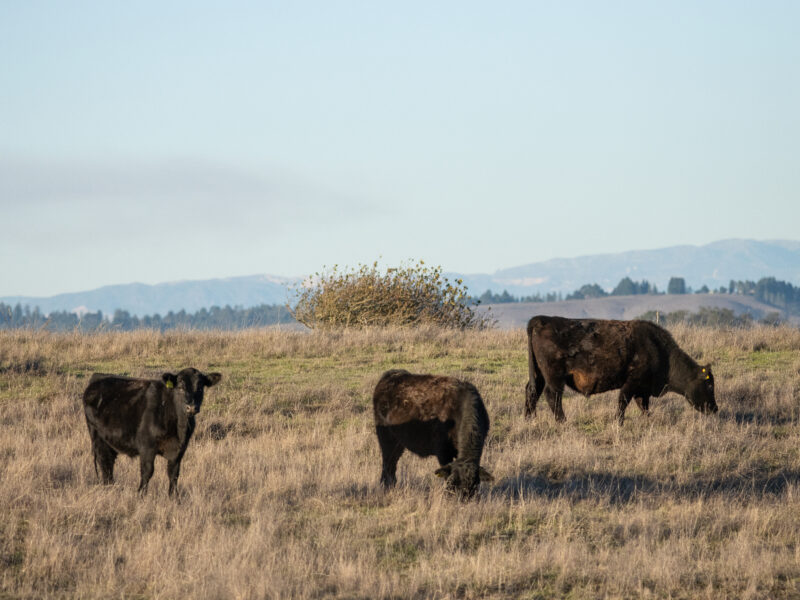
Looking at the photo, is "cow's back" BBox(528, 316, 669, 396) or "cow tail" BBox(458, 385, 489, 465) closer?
"cow tail" BBox(458, 385, 489, 465)

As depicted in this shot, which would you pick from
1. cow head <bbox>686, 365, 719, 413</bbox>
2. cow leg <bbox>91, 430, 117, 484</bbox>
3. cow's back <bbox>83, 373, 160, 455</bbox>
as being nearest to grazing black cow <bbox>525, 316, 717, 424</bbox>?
cow head <bbox>686, 365, 719, 413</bbox>

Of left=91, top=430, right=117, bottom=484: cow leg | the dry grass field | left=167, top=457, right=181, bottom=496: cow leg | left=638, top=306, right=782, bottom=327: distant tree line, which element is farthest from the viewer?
left=638, top=306, right=782, bottom=327: distant tree line

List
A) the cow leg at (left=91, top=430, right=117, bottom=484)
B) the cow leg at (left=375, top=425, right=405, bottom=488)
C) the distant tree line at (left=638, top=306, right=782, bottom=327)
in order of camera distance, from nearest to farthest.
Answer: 1. the cow leg at (left=375, top=425, right=405, bottom=488)
2. the cow leg at (left=91, top=430, right=117, bottom=484)
3. the distant tree line at (left=638, top=306, right=782, bottom=327)

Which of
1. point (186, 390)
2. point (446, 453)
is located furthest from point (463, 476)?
point (186, 390)

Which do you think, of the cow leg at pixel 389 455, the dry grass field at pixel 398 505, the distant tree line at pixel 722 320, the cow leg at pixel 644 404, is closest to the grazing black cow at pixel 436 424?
the cow leg at pixel 389 455

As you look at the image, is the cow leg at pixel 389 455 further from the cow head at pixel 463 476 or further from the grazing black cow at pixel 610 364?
the grazing black cow at pixel 610 364

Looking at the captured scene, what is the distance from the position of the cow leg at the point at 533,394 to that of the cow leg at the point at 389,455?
15.2ft

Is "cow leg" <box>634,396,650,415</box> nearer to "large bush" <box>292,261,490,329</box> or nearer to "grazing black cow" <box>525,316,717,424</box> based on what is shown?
"grazing black cow" <box>525,316,717,424</box>

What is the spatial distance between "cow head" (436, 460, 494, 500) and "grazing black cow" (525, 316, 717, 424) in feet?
17.6

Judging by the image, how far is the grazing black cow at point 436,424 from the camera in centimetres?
1009

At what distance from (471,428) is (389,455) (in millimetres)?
1390

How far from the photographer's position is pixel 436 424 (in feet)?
35.6

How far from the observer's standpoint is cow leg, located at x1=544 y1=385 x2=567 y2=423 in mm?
15109

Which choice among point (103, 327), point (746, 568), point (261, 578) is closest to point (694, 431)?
point (746, 568)
